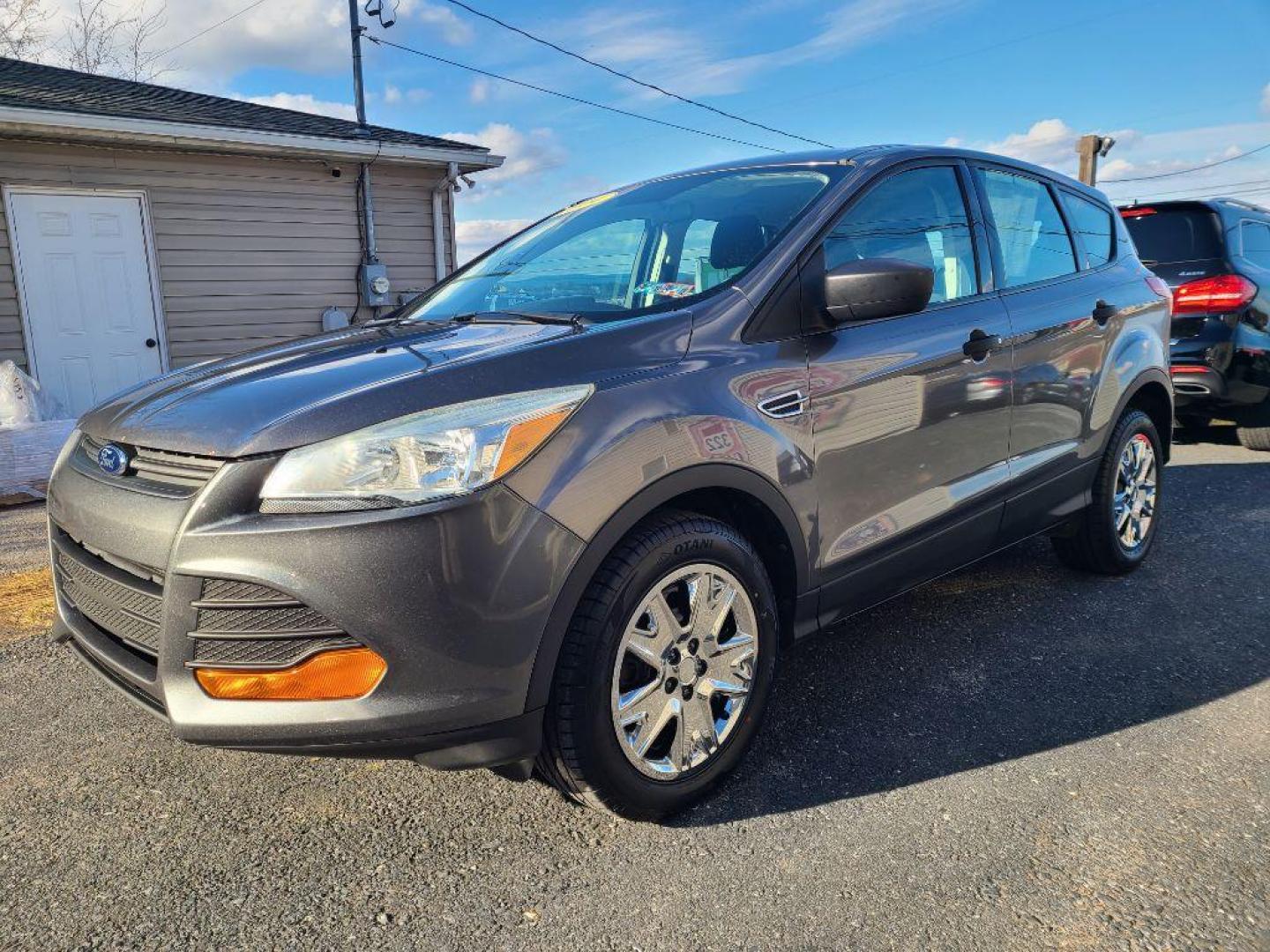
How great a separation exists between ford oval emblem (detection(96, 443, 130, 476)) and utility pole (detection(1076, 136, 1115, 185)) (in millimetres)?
19126

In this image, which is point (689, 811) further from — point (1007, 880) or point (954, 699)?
point (954, 699)

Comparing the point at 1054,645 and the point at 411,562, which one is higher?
the point at 411,562

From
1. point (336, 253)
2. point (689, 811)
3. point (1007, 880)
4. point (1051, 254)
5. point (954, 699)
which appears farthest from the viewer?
point (336, 253)

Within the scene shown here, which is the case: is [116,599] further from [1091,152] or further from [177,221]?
[1091,152]

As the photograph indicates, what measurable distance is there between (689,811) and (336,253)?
360 inches

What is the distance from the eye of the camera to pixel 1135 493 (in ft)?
13.8

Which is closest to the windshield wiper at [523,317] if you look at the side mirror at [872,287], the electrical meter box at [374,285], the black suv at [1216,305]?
the side mirror at [872,287]

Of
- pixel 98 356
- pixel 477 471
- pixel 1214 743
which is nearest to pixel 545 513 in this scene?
pixel 477 471

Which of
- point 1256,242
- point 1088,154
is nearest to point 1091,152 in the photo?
point 1088,154

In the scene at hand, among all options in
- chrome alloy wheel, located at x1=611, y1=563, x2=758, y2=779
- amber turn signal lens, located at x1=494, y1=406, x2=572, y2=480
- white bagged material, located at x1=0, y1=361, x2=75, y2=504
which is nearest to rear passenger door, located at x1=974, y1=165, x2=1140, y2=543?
chrome alloy wheel, located at x1=611, y1=563, x2=758, y2=779

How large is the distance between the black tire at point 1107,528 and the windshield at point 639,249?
1.95 m

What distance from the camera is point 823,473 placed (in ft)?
8.45

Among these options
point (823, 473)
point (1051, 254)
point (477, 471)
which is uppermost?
point (1051, 254)

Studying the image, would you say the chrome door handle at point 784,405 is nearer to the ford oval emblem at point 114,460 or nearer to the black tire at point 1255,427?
the ford oval emblem at point 114,460
